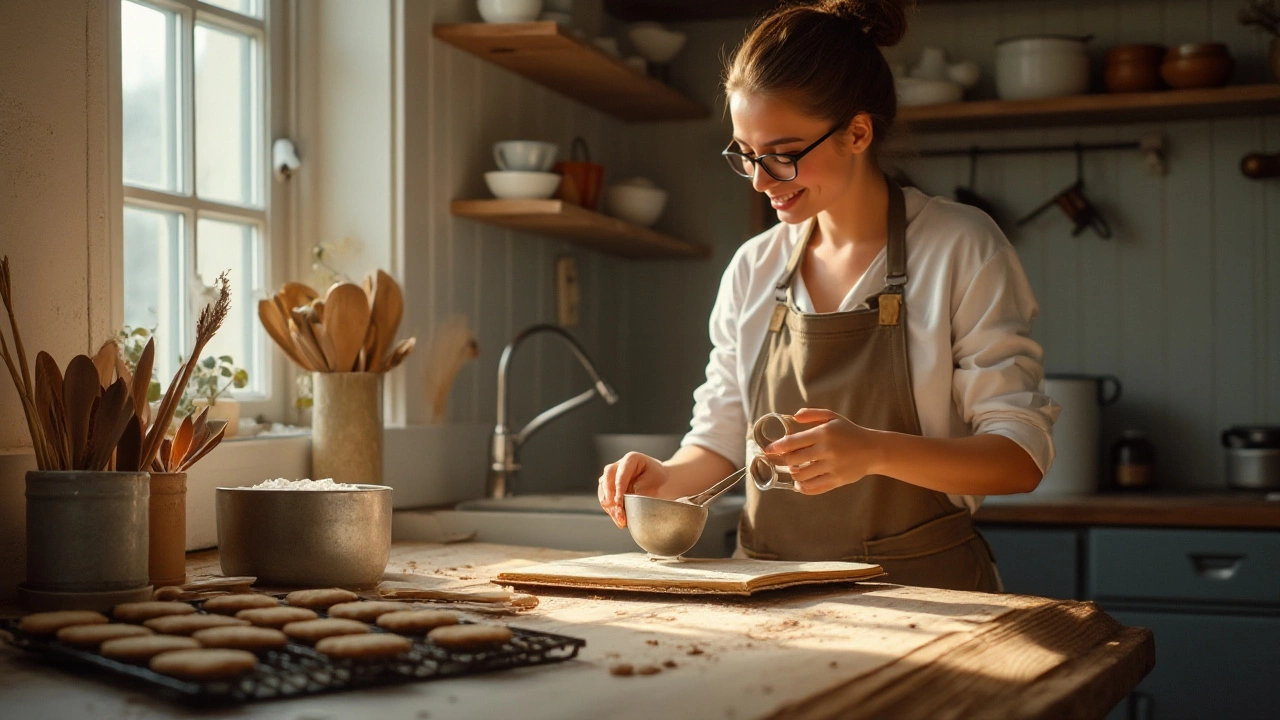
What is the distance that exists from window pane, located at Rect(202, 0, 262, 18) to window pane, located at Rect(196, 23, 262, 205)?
0.04m

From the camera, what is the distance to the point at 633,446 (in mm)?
2891

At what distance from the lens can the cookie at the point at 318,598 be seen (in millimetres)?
1237

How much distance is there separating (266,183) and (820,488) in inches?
53.1

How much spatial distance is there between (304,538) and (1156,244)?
8.60ft

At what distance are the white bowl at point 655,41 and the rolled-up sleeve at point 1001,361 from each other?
1717mm

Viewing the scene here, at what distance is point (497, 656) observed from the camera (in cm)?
100

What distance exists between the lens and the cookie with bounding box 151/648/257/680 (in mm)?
907

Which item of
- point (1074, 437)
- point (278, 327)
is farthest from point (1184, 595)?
point (278, 327)

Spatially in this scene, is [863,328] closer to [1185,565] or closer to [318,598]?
[318,598]

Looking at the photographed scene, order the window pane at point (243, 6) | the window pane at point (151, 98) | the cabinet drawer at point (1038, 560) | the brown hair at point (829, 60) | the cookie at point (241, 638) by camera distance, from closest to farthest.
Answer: the cookie at point (241, 638), the brown hair at point (829, 60), the window pane at point (151, 98), the window pane at point (243, 6), the cabinet drawer at point (1038, 560)

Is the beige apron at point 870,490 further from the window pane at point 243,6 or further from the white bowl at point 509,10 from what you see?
the window pane at point 243,6

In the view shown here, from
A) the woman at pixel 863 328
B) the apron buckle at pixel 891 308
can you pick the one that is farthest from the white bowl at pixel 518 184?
the apron buckle at pixel 891 308

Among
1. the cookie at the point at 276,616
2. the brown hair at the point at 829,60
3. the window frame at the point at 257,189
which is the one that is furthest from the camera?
the window frame at the point at 257,189

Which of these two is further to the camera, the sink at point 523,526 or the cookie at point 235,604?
the sink at point 523,526
